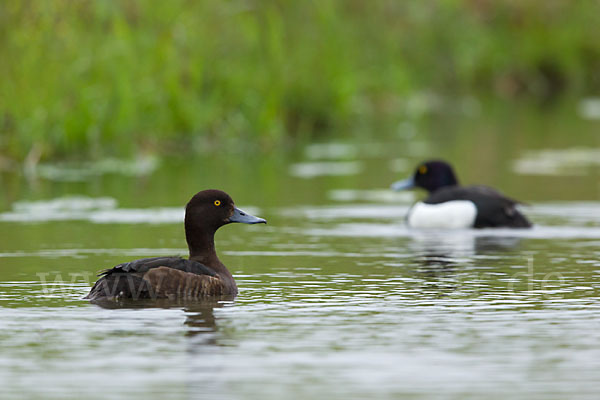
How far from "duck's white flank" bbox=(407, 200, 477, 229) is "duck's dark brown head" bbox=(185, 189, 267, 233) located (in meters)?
5.16

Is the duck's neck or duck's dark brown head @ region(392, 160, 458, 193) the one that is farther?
duck's dark brown head @ region(392, 160, 458, 193)

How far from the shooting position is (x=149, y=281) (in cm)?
970

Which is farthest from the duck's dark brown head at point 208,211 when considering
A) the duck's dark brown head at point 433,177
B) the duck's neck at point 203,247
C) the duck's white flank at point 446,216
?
the duck's dark brown head at point 433,177

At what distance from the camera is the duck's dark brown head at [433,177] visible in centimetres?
1723

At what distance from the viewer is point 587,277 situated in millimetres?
11359

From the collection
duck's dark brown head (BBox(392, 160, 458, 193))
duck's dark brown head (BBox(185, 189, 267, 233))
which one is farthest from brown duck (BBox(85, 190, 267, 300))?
duck's dark brown head (BBox(392, 160, 458, 193))

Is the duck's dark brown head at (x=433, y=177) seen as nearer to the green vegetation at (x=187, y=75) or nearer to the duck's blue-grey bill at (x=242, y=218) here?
the green vegetation at (x=187, y=75)

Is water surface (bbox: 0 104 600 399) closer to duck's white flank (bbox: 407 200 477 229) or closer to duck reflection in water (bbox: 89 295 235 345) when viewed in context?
duck reflection in water (bbox: 89 295 235 345)

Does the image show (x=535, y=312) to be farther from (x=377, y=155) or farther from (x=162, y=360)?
(x=377, y=155)

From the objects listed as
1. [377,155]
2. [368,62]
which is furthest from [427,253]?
[368,62]

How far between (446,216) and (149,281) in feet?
21.4

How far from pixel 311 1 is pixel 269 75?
13.2ft

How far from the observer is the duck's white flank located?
15547 mm

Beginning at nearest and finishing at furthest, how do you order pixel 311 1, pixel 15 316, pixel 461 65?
1. pixel 15 316
2. pixel 311 1
3. pixel 461 65
